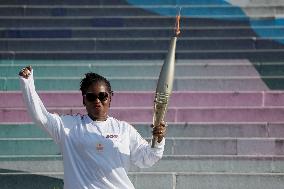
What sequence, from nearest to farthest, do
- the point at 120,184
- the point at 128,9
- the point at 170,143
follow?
1. the point at 120,184
2. the point at 170,143
3. the point at 128,9

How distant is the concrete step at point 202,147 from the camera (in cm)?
744

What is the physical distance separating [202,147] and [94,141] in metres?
3.44

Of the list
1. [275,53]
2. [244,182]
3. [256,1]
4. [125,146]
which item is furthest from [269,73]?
[125,146]

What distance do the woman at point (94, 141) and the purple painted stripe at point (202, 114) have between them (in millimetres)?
3873

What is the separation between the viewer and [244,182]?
6.86 meters

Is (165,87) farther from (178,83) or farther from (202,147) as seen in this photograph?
(178,83)

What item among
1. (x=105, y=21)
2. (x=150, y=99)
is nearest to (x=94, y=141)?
(x=150, y=99)

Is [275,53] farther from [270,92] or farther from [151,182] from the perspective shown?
[151,182]

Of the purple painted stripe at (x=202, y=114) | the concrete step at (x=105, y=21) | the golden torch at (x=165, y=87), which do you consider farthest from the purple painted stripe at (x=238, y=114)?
the golden torch at (x=165, y=87)

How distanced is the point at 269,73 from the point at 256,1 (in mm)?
1947

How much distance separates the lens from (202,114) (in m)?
8.20

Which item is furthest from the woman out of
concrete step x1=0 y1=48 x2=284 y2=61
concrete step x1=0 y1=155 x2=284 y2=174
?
concrete step x1=0 y1=48 x2=284 y2=61

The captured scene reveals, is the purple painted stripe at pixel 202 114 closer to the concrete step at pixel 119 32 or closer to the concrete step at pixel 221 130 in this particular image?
the concrete step at pixel 221 130

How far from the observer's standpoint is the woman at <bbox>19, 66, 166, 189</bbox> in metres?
4.09
